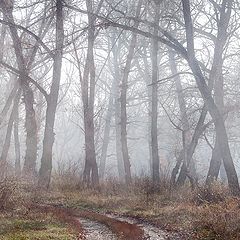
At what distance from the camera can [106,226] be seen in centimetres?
1031

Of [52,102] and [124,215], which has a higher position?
[52,102]

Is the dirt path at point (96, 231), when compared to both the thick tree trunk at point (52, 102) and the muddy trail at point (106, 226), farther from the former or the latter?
the thick tree trunk at point (52, 102)

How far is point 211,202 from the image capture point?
39.4 feet

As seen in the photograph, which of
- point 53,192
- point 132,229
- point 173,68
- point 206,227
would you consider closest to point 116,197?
point 53,192

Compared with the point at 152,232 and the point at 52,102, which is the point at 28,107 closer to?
the point at 52,102

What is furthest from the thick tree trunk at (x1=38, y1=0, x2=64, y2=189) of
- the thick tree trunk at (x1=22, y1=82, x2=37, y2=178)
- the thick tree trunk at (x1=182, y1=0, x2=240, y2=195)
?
the thick tree trunk at (x1=182, y1=0, x2=240, y2=195)

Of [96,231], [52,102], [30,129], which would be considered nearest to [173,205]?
[96,231]

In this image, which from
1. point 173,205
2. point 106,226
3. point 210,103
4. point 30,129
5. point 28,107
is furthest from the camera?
point 30,129

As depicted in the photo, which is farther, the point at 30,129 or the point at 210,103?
the point at 30,129

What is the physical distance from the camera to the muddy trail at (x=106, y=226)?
9102 mm

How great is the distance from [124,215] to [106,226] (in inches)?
71.7

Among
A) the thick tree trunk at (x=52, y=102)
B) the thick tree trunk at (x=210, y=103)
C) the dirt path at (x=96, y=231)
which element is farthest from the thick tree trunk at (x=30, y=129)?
the dirt path at (x=96, y=231)

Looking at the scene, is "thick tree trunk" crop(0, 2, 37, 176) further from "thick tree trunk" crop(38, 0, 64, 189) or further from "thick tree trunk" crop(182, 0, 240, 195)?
"thick tree trunk" crop(182, 0, 240, 195)

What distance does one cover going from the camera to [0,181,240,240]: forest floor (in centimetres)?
878
